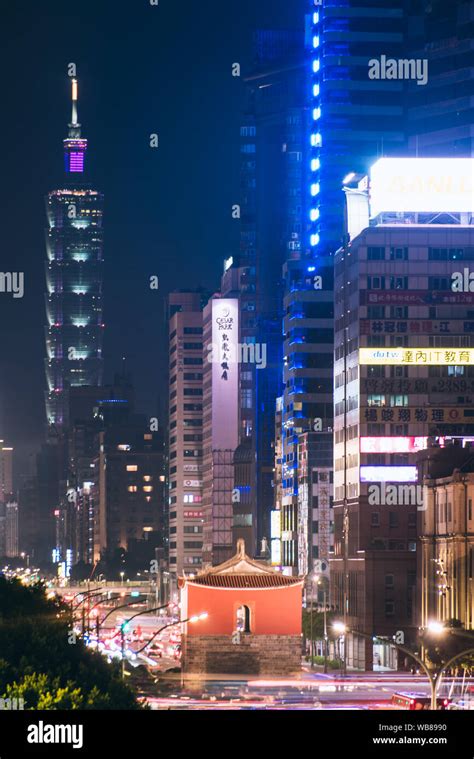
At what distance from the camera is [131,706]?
8806cm

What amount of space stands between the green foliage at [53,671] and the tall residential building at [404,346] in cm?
6690

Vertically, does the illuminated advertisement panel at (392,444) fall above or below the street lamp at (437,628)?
above

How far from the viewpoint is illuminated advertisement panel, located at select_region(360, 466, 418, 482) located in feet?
616

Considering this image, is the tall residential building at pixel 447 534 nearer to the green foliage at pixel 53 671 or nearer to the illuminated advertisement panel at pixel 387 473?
the illuminated advertisement panel at pixel 387 473

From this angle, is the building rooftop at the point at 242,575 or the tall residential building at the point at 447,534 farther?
the tall residential building at the point at 447,534

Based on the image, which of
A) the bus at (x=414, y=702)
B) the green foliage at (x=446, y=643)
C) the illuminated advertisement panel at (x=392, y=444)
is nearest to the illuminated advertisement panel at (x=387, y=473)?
the illuminated advertisement panel at (x=392, y=444)

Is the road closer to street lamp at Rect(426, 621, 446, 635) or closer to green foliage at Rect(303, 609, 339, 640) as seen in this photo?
street lamp at Rect(426, 621, 446, 635)

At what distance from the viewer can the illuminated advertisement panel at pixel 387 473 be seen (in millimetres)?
187750

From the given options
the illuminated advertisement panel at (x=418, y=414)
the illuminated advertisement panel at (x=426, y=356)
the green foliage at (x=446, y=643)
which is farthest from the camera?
the illuminated advertisement panel at (x=426, y=356)

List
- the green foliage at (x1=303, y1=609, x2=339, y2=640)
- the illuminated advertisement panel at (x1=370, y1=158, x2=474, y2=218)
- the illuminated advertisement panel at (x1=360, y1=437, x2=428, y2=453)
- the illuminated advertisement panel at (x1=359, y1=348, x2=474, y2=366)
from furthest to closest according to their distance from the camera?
the illuminated advertisement panel at (x1=360, y1=437, x2=428, y2=453)
the illuminated advertisement panel at (x1=359, y1=348, x2=474, y2=366)
the illuminated advertisement panel at (x1=370, y1=158, x2=474, y2=218)
the green foliage at (x1=303, y1=609, x2=339, y2=640)

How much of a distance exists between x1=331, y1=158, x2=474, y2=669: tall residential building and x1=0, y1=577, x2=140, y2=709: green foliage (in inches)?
2634

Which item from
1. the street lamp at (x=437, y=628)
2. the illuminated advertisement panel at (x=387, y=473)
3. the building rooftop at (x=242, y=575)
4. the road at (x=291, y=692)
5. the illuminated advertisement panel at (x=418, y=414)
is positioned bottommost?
the road at (x=291, y=692)

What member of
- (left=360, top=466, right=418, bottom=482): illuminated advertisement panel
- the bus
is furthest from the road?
(left=360, top=466, right=418, bottom=482): illuminated advertisement panel
